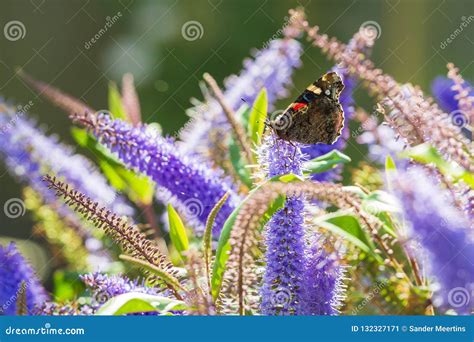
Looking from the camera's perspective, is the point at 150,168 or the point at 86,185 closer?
the point at 150,168

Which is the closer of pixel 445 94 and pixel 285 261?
pixel 285 261

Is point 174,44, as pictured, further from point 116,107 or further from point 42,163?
point 42,163

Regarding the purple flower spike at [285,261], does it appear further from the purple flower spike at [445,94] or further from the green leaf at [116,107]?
the green leaf at [116,107]

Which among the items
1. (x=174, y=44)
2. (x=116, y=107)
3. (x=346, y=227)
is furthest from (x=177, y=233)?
(x=174, y=44)

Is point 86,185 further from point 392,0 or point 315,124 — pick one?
point 392,0

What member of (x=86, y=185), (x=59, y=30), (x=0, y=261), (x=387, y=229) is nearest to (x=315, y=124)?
(x=387, y=229)

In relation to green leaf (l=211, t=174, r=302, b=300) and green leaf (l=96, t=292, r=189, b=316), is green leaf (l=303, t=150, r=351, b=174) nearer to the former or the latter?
green leaf (l=211, t=174, r=302, b=300)
